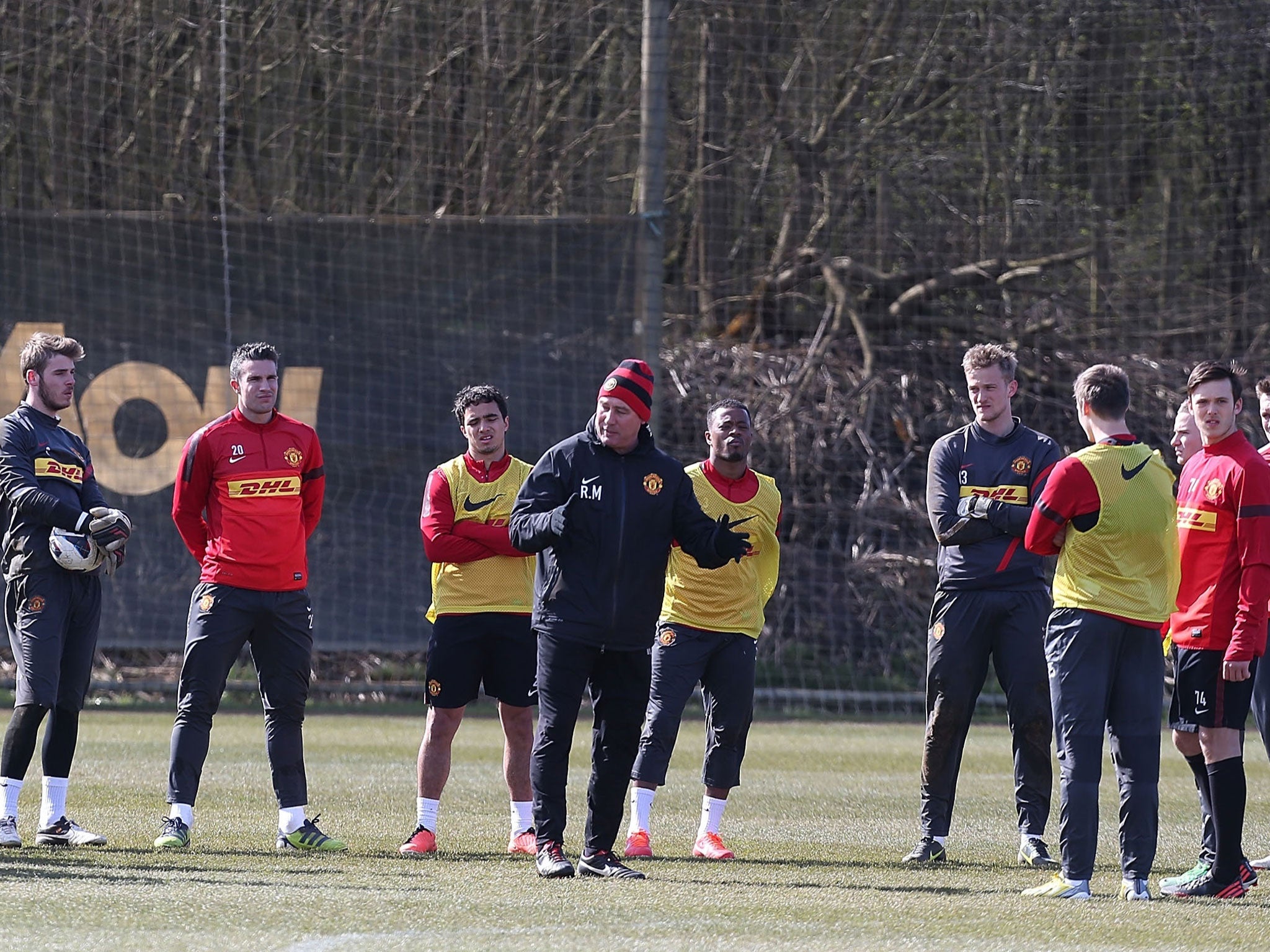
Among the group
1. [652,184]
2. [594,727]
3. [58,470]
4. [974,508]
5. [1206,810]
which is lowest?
[1206,810]

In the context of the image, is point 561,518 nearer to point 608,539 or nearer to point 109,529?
point 608,539

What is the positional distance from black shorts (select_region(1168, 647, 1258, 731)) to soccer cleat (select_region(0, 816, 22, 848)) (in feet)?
13.9

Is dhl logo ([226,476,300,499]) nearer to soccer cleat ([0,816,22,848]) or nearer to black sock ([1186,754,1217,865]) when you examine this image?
soccer cleat ([0,816,22,848])

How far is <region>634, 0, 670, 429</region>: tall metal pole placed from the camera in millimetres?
13078

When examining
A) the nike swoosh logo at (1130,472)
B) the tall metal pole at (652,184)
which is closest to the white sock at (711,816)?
the nike swoosh logo at (1130,472)

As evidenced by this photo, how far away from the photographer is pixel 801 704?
13.8 meters

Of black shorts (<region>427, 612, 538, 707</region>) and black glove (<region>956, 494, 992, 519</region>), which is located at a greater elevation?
black glove (<region>956, 494, 992, 519</region>)

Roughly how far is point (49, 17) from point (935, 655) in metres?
11.0

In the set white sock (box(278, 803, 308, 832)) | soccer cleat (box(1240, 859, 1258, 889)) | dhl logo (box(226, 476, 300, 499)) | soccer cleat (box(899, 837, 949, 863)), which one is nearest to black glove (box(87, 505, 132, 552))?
dhl logo (box(226, 476, 300, 499))

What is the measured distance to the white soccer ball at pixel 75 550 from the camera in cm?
652

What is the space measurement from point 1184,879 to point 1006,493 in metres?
1.62

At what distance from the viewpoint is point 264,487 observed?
265 inches

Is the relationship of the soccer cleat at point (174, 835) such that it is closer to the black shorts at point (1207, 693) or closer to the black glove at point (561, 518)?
the black glove at point (561, 518)

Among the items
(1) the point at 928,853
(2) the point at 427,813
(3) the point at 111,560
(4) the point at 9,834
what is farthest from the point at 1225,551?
(4) the point at 9,834
